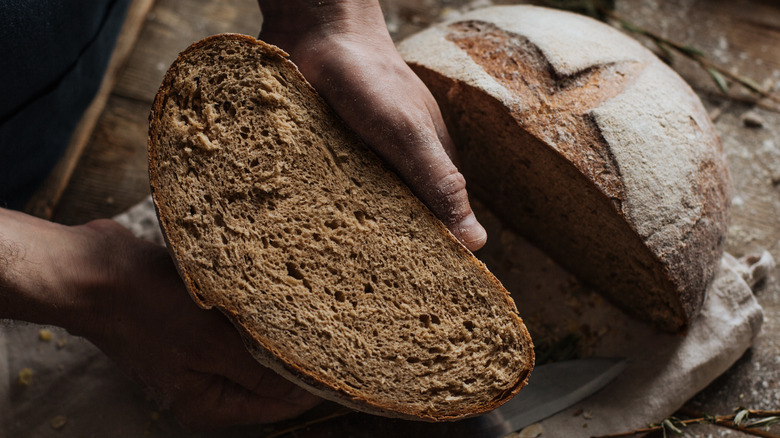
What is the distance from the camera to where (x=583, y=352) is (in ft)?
7.06

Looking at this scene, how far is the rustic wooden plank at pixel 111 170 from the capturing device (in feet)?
8.17

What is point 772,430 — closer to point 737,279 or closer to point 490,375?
point 737,279

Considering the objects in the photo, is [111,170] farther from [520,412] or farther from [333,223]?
[520,412]

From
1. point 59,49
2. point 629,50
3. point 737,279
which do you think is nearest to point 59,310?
point 59,49

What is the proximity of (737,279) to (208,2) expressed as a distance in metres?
2.64

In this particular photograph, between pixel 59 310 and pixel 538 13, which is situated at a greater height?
pixel 538 13

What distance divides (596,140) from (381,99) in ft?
2.17

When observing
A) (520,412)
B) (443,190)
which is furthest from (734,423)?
(443,190)

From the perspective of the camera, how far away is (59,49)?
2.06m

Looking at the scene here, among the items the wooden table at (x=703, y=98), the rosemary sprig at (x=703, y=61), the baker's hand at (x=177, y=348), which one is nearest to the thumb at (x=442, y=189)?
the baker's hand at (x=177, y=348)

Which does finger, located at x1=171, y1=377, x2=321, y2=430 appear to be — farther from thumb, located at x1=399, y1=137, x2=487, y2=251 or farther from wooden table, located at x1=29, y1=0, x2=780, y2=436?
wooden table, located at x1=29, y1=0, x2=780, y2=436

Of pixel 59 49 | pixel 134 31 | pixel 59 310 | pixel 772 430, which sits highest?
pixel 59 49

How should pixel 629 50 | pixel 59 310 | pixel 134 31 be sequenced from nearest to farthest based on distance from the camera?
1. pixel 59 310
2. pixel 629 50
3. pixel 134 31

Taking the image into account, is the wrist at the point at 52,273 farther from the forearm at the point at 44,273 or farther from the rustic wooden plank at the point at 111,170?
the rustic wooden plank at the point at 111,170
